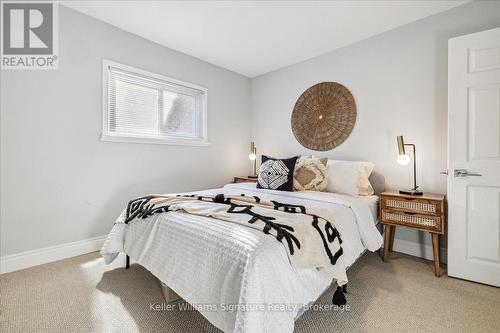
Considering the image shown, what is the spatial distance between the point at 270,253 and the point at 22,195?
249 centimetres

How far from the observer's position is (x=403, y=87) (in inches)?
104

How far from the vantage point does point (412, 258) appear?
2506 mm

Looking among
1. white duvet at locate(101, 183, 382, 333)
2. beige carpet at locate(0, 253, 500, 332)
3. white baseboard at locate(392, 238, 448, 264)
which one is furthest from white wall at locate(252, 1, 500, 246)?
white duvet at locate(101, 183, 382, 333)

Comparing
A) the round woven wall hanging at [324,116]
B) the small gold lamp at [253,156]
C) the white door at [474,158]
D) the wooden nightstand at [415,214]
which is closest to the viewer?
the white door at [474,158]

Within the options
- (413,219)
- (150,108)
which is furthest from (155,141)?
(413,219)

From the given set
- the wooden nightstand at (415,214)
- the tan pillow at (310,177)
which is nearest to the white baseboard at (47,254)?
the tan pillow at (310,177)

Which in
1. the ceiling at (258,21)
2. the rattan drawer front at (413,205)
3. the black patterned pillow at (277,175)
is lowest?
the rattan drawer front at (413,205)

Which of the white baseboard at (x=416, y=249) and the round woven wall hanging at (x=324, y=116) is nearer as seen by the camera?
the white baseboard at (x=416, y=249)

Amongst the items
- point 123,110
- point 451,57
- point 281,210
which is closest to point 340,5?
point 451,57

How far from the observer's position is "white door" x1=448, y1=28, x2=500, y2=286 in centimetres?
193

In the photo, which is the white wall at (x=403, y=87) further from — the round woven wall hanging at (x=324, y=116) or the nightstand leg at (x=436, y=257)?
the nightstand leg at (x=436, y=257)

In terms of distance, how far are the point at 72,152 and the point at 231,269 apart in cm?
231

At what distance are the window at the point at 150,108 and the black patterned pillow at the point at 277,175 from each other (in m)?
1.32

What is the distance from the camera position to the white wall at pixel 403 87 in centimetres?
239
